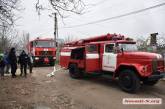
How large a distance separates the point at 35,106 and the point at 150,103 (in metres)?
4.41

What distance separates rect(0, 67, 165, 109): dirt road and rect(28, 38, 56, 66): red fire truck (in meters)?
10.6

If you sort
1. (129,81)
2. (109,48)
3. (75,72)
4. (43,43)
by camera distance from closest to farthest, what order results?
(129,81)
(109,48)
(75,72)
(43,43)

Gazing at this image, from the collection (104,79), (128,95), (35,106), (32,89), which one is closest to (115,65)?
(128,95)

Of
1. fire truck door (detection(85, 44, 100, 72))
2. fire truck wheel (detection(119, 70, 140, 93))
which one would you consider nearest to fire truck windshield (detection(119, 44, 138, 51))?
fire truck wheel (detection(119, 70, 140, 93))

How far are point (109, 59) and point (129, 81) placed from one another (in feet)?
6.61

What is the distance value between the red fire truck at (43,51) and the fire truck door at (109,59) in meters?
12.3

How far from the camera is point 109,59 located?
483 inches

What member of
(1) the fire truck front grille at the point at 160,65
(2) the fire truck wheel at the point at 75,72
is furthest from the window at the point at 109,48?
(2) the fire truck wheel at the point at 75,72

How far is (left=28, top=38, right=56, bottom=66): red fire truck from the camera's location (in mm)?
23625

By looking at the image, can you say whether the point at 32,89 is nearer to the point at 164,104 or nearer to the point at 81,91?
the point at 81,91

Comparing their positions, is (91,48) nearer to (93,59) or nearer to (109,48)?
(93,59)

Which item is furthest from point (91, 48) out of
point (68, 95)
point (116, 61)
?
point (68, 95)

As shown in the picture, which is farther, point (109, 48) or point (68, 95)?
point (109, 48)

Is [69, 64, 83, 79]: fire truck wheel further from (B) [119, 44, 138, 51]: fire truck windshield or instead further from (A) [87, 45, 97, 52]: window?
(B) [119, 44, 138, 51]: fire truck windshield
